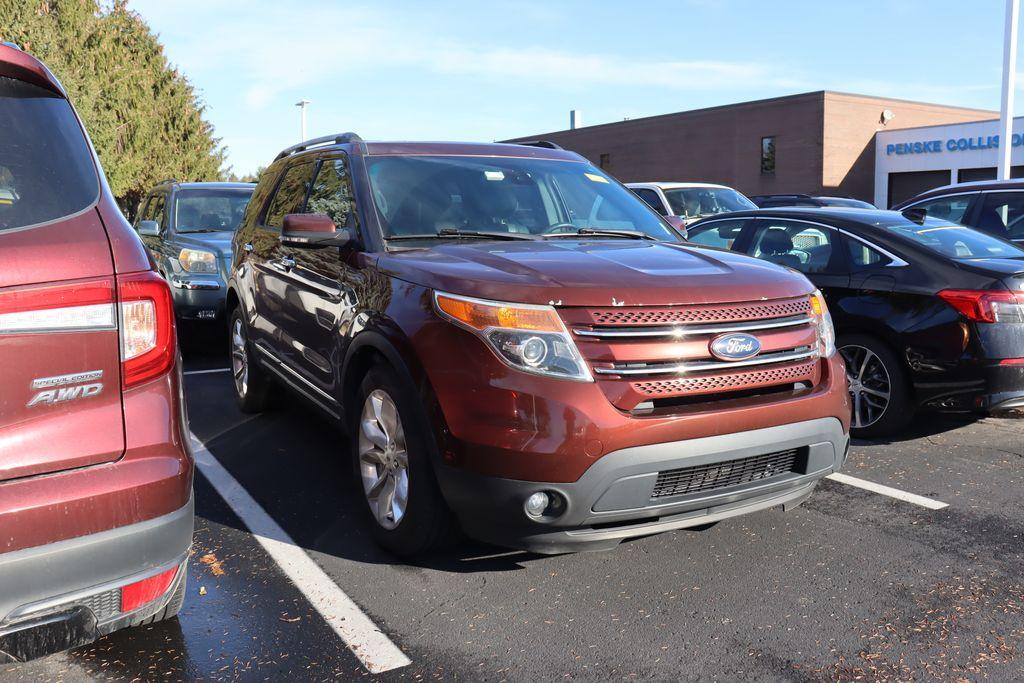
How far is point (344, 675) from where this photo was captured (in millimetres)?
2885

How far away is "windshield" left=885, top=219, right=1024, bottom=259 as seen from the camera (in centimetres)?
558

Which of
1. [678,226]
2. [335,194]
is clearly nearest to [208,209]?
[335,194]

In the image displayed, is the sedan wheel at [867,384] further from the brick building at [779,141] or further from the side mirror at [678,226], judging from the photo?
the brick building at [779,141]

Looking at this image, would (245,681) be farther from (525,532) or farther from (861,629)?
(861,629)

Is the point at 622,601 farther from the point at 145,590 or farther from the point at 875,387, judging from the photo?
the point at 875,387

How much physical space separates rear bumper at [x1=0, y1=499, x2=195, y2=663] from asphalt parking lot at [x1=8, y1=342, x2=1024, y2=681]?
0.65 meters

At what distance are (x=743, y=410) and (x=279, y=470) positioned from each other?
2.84m

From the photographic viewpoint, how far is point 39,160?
246 centimetres

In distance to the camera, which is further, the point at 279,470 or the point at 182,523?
the point at 279,470

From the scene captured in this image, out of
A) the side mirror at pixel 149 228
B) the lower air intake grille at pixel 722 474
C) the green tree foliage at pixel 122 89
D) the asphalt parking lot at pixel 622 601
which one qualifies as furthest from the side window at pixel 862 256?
the green tree foliage at pixel 122 89

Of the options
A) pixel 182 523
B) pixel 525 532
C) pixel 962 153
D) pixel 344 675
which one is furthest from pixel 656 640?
pixel 962 153

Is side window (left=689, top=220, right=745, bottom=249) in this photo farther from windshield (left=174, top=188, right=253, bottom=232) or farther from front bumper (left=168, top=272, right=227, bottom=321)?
windshield (left=174, top=188, right=253, bottom=232)

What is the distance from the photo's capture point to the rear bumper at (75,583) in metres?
2.14

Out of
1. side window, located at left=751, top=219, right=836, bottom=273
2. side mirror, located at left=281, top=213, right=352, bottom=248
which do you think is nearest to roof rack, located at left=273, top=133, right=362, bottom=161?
side mirror, located at left=281, top=213, right=352, bottom=248
